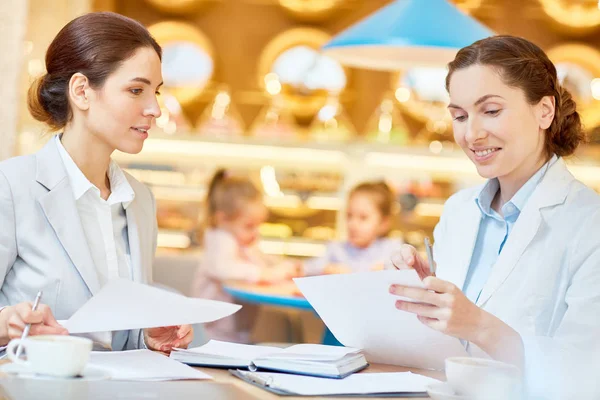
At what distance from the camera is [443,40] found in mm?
3260

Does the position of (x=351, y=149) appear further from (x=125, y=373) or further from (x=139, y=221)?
(x=125, y=373)

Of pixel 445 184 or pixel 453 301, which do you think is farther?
pixel 445 184

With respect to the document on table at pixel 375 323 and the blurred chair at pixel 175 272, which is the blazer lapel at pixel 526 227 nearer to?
the document on table at pixel 375 323

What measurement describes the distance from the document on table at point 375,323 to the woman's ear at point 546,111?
690 mm

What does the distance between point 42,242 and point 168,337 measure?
15.0 inches

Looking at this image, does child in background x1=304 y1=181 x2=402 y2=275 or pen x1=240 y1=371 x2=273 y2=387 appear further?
child in background x1=304 y1=181 x2=402 y2=275

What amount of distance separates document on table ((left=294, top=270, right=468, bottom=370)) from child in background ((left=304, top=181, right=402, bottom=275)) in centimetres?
299

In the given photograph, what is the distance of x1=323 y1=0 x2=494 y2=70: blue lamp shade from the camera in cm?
328

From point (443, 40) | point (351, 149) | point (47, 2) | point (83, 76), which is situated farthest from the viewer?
point (351, 149)

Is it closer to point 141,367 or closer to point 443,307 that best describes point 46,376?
point 141,367

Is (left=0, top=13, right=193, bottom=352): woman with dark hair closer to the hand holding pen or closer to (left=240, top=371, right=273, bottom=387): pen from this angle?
the hand holding pen

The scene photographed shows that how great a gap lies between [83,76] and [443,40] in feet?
5.29

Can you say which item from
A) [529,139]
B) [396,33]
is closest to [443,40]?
[396,33]

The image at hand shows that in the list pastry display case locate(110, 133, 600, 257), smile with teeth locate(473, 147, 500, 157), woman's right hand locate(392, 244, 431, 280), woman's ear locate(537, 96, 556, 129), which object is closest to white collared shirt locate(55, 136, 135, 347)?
woman's right hand locate(392, 244, 431, 280)
